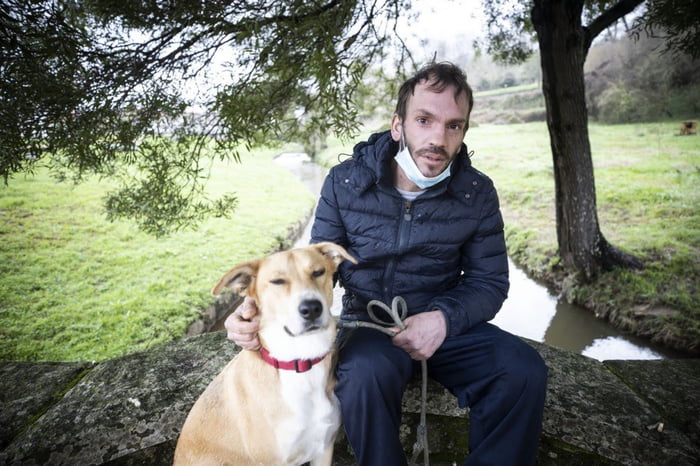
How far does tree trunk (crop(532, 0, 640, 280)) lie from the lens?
432cm

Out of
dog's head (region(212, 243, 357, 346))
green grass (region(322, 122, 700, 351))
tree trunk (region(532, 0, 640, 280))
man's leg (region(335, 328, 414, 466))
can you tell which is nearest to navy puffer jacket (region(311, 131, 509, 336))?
dog's head (region(212, 243, 357, 346))

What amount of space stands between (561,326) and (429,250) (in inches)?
160

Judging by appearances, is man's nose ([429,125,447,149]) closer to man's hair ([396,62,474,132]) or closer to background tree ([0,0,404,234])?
man's hair ([396,62,474,132])

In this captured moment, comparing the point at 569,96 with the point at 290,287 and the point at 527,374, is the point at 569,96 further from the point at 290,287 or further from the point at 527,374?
the point at 290,287

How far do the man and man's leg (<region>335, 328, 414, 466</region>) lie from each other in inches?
0.6

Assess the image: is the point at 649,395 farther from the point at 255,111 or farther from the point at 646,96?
the point at 646,96

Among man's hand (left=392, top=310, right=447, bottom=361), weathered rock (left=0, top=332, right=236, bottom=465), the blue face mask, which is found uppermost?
the blue face mask

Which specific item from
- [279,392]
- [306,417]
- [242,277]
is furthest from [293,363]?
[242,277]

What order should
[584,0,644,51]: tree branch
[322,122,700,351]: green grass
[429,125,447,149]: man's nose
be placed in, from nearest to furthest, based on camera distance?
[429,125,447,149]: man's nose < [584,0,644,51]: tree branch < [322,122,700,351]: green grass

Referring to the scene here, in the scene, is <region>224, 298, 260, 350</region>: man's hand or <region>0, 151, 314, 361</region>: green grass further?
<region>0, 151, 314, 361</region>: green grass

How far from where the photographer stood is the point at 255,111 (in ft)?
10.1

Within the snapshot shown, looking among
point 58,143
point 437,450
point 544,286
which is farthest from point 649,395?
point 58,143

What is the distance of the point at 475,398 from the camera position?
1889 millimetres

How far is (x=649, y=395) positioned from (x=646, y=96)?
16.9 m
